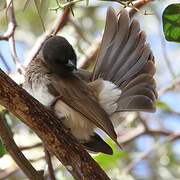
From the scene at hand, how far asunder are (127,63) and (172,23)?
Answer: 76 cm

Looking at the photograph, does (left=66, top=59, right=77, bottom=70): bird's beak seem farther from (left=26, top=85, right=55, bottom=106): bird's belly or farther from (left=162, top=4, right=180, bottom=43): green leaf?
(left=162, top=4, right=180, bottom=43): green leaf

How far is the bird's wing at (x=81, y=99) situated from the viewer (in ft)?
9.02

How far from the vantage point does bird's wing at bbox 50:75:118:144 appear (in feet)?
9.02

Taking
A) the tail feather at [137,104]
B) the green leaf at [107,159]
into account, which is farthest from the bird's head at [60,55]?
the green leaf at [107,159]

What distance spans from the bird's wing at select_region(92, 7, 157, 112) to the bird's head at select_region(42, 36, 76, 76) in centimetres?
25

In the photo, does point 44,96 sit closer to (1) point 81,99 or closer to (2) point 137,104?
(1) point 81,99

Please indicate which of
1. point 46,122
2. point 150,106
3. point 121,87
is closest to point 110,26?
point 121,87

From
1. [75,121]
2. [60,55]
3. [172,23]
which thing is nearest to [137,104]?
[75,121]

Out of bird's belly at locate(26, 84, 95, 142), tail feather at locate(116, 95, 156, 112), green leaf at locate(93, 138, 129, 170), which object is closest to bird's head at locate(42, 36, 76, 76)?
bird's belly at locate(26, 84, 95, 142)

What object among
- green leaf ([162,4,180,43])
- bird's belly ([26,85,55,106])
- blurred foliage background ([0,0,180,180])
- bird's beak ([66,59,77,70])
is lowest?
blurred foliage background ([0,0,180,180])

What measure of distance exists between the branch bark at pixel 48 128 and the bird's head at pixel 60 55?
0.79 m

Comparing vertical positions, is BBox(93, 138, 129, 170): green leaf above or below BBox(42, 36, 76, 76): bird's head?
below

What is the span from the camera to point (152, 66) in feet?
9.63

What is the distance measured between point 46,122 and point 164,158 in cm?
323
